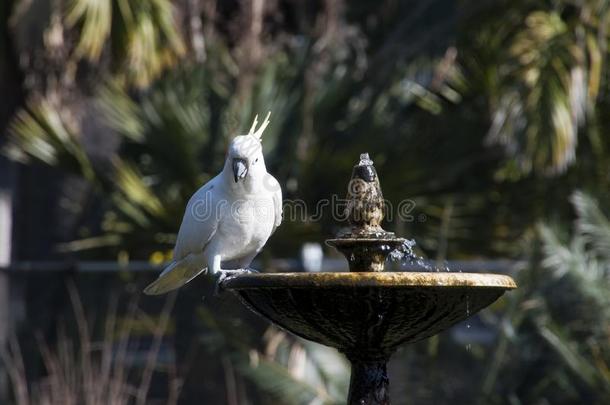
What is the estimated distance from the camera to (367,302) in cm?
380

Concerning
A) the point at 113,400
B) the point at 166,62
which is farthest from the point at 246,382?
the point at 166,62

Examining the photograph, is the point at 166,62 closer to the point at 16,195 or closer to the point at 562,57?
the point at 16,195

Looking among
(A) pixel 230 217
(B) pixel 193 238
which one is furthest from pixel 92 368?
(A) pixel 230 217

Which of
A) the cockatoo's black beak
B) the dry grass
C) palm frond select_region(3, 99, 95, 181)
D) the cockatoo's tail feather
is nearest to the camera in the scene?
the cockatoo's black beak

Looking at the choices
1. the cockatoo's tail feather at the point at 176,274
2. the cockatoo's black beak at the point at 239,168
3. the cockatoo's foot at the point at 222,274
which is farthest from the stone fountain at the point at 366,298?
the cockatoo's tail feather at the point at 176,274

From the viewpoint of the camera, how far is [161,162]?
866cm

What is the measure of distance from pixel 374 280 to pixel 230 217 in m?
1.06

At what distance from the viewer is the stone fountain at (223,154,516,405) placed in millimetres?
3697

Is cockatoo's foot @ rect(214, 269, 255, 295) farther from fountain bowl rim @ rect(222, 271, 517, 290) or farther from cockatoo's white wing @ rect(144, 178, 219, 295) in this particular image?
fountain bowl rim @ rect(222, 271, 517, 290)

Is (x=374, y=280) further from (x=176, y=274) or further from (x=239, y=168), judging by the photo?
(x=176, y=274)

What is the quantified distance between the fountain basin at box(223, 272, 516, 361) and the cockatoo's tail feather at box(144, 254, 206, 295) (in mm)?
687

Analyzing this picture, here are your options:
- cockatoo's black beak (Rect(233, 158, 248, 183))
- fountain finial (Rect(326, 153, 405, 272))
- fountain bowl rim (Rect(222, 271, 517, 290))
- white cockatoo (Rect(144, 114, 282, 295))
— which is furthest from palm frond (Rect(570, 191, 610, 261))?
cockatoo's black beak (Rect(233, 158, 248, 183))

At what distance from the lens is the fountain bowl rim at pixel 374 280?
3.66 metres

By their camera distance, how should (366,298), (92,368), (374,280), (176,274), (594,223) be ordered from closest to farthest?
(374,280)
(366,298)
(176,274)
(594,223)
(92,368)
